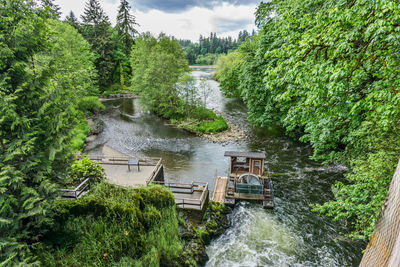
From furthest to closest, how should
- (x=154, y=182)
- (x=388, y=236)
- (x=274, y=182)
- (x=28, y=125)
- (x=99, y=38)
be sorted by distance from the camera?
(x=99, y=38) → (x=274, y=182) → (x=154, y=182) → (x=28, y=125) → (x=388, y=236)

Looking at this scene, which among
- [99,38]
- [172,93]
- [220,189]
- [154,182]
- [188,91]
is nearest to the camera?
[154,182]

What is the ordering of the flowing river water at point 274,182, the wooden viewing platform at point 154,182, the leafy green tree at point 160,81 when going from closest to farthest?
1. the flowing river water at point 274,182
2. the wooden viewing platform at point 154,182
3. the leafy green tree at point 160,81

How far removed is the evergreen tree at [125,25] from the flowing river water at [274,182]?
85.7 feet

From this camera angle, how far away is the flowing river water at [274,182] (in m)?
10.0

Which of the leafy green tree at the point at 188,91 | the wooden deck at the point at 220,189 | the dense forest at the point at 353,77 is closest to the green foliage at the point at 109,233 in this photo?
the dense forest at the point at 353,77

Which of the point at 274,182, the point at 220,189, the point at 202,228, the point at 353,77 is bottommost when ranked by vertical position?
the point at 202,228

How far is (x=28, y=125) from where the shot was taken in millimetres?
5906

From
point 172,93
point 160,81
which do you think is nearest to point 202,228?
point 172,93

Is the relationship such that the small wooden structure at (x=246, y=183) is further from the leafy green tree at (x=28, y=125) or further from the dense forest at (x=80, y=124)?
the leafy green tree at (x=28, y=125)

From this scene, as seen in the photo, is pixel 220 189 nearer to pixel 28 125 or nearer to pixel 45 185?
pixel 45 185

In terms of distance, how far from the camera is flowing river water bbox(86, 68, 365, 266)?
1002 cm

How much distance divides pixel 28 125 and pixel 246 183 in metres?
12.2

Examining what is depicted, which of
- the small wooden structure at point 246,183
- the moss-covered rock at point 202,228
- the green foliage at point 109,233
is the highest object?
the green foliage at point 109,233

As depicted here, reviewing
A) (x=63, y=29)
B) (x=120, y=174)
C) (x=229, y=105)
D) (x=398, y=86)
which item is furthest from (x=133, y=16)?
(x=398, y=86)
